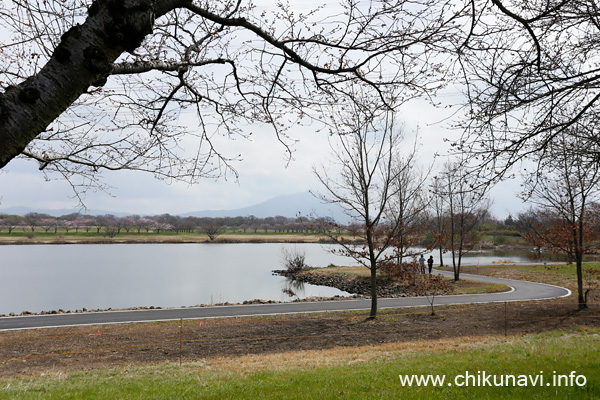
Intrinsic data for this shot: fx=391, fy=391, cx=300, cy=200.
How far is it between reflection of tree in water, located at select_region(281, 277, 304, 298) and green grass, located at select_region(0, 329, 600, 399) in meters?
18.1

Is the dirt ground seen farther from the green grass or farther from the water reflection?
the water reflection

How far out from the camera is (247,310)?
58.6 ft

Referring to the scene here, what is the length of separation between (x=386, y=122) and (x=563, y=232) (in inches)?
383

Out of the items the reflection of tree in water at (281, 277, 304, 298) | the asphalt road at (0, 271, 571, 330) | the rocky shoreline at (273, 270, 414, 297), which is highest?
the asphalt road at (0, 271, 571, 330)

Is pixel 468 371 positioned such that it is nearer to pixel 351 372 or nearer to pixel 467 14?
pixel 351 372

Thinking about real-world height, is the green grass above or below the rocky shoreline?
above

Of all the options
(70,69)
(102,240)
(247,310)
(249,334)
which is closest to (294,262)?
(247,310)

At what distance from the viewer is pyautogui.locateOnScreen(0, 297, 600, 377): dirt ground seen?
10578mm

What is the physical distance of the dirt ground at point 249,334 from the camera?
1058 cm

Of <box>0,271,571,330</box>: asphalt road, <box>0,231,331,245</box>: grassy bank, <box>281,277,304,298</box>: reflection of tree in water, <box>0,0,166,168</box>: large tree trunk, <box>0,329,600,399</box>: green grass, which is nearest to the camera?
<box>0,0,166,168</box>: large tree trunk

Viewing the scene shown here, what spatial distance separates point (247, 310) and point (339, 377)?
11.6 metres

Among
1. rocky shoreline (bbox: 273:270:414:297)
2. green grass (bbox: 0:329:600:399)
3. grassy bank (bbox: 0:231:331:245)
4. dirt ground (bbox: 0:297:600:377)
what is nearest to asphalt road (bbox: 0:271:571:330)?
dirt ground (bbox: 0:297:600:377)

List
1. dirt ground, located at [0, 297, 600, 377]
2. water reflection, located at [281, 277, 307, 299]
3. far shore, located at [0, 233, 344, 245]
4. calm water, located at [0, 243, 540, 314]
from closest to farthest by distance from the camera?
dirt ground, located at [0, 297, 600, 377]
calm water, located at [0, 243, 540, 314]
water reflection, located at [281, 277, 307, 299]
far shore, located at [0, 233, 344, 245]

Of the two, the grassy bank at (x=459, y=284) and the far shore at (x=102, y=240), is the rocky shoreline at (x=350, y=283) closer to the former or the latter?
the grassy bank at (x=459, y=284)
